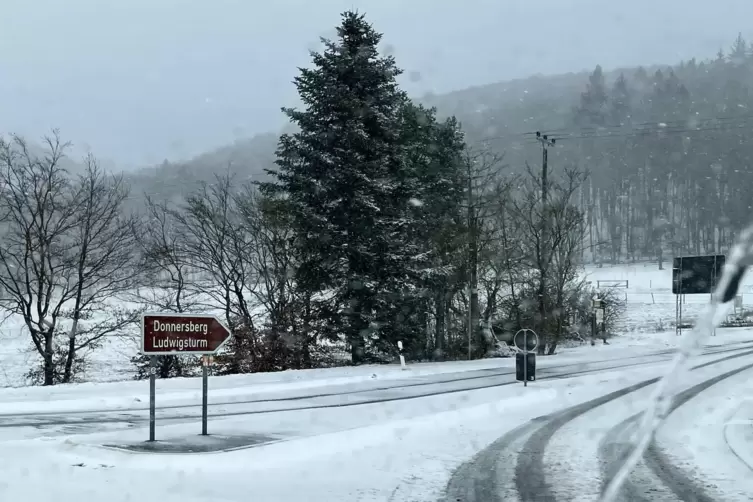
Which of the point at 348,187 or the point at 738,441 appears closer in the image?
the point at 738,441

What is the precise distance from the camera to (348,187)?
3250 centimetres

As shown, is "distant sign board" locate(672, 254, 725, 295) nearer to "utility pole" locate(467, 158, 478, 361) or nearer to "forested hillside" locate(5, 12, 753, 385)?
"forested hillside" locate(5, 12, 753, 385)

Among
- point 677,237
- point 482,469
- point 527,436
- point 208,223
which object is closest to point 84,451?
point 482,469

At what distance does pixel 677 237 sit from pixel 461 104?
2913 cm

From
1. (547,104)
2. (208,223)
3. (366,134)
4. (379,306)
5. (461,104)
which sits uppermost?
(547,104)

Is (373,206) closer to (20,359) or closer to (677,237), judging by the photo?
(20,359)

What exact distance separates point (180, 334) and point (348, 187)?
2190cm

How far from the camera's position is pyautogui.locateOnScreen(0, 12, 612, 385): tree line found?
30.1m

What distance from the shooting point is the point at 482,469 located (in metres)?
9.69

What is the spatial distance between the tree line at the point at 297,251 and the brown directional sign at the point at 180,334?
20145 millimetres

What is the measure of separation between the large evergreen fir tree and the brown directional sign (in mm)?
19892

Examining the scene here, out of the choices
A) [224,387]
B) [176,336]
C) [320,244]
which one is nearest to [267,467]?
[176,336]

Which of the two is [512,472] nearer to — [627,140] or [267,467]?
[267,467]

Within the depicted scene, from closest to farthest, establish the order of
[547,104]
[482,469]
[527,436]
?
1. [482,469]
2. [527,436]
3. [547,104]
